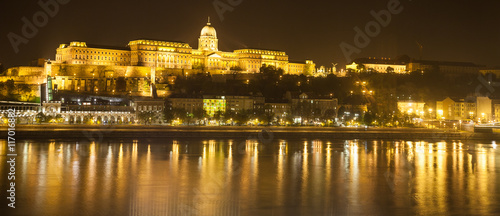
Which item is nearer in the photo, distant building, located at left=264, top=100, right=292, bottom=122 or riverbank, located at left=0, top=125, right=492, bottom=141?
riverbank, located at left=0, top=125, right=492, bottom=141

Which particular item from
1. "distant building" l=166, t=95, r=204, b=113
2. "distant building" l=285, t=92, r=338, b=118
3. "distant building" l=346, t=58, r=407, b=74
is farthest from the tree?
"distant building" l=166, t=95, r=204, b=113

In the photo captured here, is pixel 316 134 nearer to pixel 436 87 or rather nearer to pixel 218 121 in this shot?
pixel 218 121

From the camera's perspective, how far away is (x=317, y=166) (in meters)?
18.3

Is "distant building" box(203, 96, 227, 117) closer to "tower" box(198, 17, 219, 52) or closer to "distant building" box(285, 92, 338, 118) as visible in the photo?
"distant building" box(285, 92, 338, 118)

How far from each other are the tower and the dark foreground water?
3482cm

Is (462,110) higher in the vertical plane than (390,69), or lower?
lower

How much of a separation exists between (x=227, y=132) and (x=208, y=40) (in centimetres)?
2892

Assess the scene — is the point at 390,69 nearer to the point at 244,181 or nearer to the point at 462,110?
the point at 462,110

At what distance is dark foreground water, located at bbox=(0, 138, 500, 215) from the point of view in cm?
1185

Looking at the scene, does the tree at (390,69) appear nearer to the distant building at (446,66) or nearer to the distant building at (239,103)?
the distant building at (446,66)

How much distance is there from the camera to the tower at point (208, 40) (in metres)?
57.9

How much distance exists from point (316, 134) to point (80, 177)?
19.0 metres

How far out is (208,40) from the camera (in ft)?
191

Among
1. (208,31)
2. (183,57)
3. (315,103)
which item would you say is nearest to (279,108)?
(315,103)
